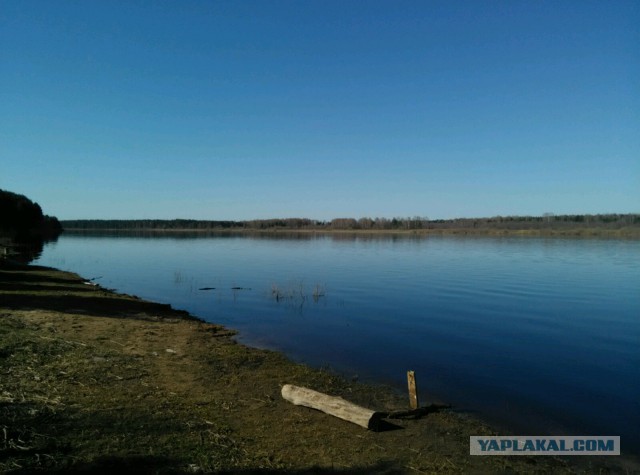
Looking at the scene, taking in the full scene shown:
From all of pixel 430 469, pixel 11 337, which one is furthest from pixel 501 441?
pixel 11 337

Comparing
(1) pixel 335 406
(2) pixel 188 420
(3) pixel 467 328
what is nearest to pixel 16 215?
(3) pixel 467 328

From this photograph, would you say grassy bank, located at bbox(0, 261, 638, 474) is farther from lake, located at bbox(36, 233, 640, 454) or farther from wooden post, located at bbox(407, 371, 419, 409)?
lake, located at bbox(36, 233, 640, 454)

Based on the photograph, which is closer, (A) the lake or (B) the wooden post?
(B) the wooden post

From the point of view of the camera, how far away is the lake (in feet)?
36.6

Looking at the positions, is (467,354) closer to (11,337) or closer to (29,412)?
(29,412)

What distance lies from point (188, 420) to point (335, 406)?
111 inches

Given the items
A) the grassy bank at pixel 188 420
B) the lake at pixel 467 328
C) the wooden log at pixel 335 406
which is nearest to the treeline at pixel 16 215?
the lake at pixel 467 328

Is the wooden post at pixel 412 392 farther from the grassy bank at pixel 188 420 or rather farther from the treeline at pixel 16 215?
the treeline at pixel 16 215

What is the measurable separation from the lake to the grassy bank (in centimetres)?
195

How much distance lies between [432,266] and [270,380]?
3774cm

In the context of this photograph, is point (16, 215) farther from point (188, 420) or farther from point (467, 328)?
point (188, 420)

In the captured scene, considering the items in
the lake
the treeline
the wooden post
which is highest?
the treeline

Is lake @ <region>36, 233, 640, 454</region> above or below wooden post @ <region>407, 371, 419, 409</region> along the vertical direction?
below

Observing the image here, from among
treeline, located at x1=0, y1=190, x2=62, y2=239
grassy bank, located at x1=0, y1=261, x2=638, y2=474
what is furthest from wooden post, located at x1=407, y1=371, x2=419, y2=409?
treeline, located at x1=0, y1=190, x2=62, y2=239
